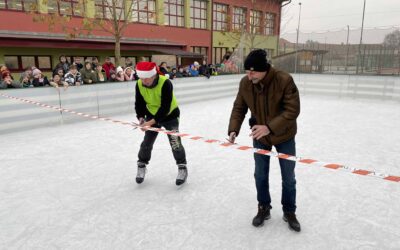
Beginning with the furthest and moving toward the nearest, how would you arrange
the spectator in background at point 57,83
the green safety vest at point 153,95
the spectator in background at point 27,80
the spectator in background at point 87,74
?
the spectator in background at point 87,74, the spectator in background at point 27,80, the spectator in background at point 57,83, the green safety vest at point 153,95

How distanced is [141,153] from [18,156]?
2.70 meters

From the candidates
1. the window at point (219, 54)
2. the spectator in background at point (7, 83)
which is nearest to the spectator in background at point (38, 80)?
the spectator in background at point (7, 83)

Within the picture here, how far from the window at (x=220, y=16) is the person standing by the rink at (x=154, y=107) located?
25328 millimetres

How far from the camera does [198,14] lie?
26.4 meters

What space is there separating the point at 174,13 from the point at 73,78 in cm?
1775

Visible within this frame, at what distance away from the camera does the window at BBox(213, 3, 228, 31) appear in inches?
1085

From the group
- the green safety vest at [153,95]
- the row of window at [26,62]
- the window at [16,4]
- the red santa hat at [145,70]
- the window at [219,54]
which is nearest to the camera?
the red santa hat at [145,70]

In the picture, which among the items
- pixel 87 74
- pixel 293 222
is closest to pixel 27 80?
pixel 87 74

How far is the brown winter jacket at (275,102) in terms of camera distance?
2555 millimetres

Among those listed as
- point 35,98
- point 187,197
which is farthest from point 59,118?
point 187,197

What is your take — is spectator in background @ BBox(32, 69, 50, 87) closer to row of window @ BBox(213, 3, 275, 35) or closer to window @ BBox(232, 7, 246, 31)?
row of window @ BBox(213, 3, 275, 35)

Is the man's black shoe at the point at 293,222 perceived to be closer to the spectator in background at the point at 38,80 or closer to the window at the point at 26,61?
the spectator in background at the point at 38,80

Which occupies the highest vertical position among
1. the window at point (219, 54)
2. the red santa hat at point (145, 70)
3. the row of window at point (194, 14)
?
the row of window at point (194, 14)

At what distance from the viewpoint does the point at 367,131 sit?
23.3 ft
